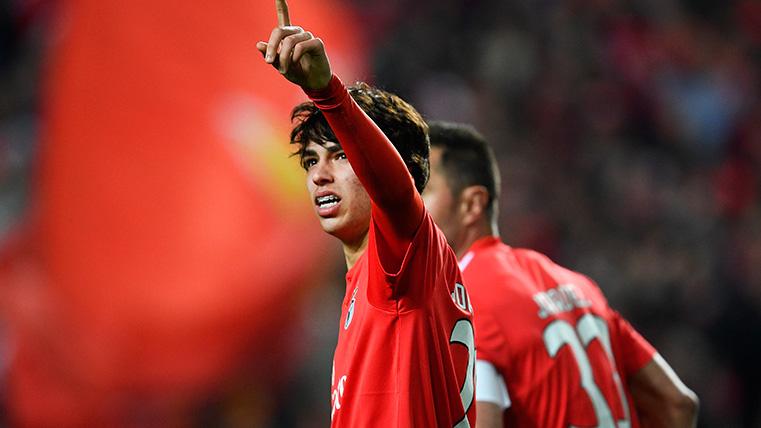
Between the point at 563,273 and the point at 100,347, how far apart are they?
3.54 metres

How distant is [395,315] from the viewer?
2.22 m

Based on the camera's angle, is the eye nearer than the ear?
Yes

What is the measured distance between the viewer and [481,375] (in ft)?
10.2

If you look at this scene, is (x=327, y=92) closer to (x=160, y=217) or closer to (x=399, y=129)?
(x=399, y=129)

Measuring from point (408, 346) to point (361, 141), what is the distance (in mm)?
439

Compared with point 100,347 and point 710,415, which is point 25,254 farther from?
point 710,415

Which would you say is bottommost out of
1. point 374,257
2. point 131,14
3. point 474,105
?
point 374,257

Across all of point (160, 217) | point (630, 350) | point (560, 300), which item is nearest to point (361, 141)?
point (560, 300)

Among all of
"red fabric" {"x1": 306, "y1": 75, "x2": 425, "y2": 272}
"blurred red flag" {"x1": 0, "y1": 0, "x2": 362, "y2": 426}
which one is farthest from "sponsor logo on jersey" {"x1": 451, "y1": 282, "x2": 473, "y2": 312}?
"blurred red flag" {"x1": 0, "y1": 0, "x2": 362, "y2": 426}

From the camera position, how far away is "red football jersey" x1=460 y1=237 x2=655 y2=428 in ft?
10.4

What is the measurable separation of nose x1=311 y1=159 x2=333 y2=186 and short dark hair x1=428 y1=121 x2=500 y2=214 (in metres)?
1.16

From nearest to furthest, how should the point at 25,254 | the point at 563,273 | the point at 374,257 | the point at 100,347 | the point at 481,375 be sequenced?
1. the point at 374,257
2. the point at 481,375
3. the point at 563,273
4. the point at 100,347
5. the point at 25,254

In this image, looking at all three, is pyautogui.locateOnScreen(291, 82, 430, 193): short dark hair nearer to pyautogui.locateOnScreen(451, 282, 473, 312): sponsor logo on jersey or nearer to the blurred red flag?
pyautogui.locateOnScreen(451, 282, 473, 312): sponsor logo on jersey

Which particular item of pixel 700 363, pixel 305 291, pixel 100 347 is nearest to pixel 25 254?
pixel 100 347
